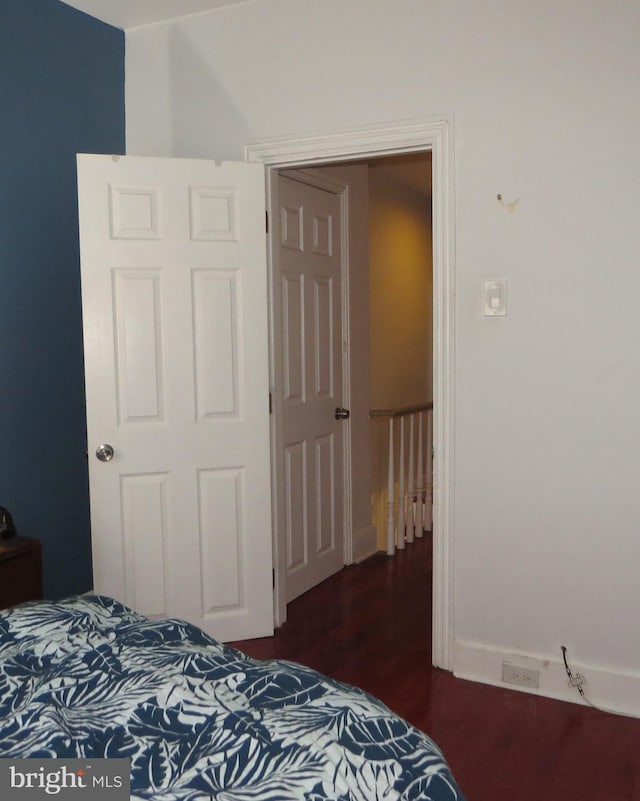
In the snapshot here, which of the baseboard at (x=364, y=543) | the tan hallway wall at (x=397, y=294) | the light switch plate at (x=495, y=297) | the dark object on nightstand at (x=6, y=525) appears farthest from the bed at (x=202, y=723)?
the tan hallway wall at (x=397, y=294)

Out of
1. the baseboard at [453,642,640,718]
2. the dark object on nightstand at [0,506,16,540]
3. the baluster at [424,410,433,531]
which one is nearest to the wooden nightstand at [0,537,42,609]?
the dark object on nightstand at [0,506,16,540]

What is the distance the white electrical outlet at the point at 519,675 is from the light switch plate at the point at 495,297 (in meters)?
1.34

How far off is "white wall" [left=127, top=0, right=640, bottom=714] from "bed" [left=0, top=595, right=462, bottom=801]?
4.88ft

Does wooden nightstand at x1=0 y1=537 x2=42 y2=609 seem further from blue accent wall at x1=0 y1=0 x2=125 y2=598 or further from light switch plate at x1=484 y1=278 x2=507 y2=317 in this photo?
light switch plate at x1=484 y1=278 x2=507 y2=317

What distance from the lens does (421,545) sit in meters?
4.84

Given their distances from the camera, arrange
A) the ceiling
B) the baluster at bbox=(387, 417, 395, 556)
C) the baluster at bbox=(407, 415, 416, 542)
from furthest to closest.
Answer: the baluster at bbox=(407, 415, 416, 542) < the baluster at bbox=(387, 417, 395, 556) < the ceiling

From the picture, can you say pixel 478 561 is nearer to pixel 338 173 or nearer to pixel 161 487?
pixel 161 487

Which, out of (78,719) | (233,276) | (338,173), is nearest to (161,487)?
(233,276)

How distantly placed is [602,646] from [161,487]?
5.96ft

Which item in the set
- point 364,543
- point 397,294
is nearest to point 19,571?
point 364,543

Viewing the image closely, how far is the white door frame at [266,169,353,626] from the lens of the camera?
332cm

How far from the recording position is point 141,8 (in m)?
3.22

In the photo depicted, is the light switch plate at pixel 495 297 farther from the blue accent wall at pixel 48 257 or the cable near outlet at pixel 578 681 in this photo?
the blue accent wall at pixel 48 257

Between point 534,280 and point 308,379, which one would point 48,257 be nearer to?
point 308,379
